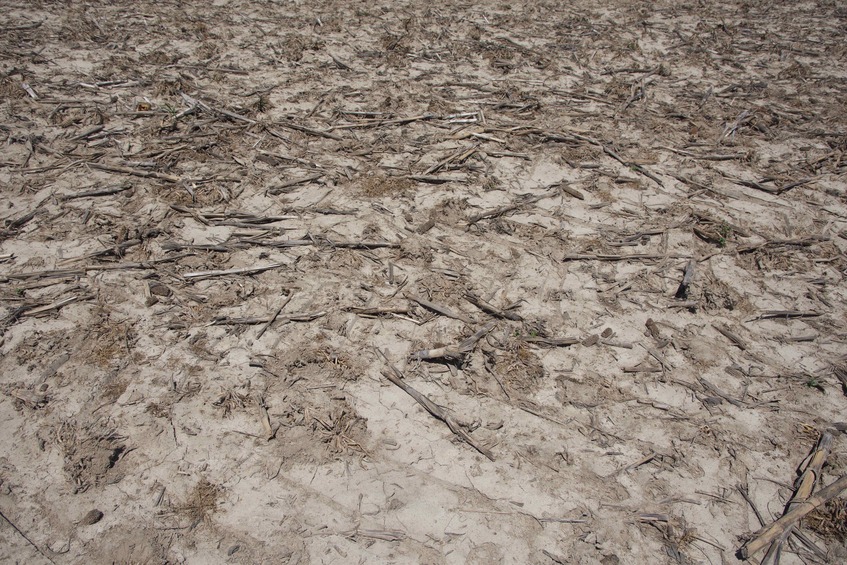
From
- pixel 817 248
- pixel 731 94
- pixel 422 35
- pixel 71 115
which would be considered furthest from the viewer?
pixel 422 35

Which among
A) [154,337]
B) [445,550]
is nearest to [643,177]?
[445,550]

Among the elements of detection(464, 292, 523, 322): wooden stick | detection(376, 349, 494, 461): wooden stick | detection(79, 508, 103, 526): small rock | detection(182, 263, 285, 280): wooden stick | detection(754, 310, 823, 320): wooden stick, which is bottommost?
detection(79, 508, 103, 526): small rock

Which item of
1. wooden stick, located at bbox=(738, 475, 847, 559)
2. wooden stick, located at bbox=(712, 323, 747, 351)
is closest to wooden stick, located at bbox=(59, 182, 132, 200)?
wooden stick, located at bbox=(712, 323, 747, 351)

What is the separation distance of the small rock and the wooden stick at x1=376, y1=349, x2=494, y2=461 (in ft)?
6.37

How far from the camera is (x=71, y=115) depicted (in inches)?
274

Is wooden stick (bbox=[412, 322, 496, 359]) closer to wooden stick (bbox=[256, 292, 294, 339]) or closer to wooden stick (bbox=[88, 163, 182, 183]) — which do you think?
wooden stick (bbox=[256, 292, 294, 339])

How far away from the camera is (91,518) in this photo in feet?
10.8

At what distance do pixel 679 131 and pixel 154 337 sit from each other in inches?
254

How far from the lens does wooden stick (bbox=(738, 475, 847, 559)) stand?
130 inches

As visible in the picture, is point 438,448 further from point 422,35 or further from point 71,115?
point 422,35

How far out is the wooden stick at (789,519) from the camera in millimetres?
3291

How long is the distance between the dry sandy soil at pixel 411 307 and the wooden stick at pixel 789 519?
0.19 feet

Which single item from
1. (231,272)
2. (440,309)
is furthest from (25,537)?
(440,309)

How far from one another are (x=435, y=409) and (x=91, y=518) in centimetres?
216
